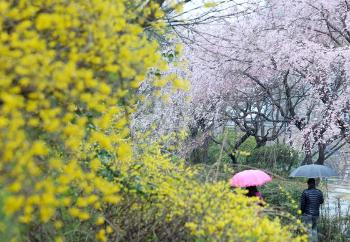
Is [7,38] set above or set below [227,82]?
below

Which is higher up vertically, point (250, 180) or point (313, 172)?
point (313, 172)

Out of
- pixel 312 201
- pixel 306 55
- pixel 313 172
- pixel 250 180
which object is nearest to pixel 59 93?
pixel 250 180

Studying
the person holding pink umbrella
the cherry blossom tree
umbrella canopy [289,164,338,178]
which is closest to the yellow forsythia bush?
the person holding pink umbrella

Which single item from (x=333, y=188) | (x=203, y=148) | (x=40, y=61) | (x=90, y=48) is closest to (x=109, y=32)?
(x=90, y=48)

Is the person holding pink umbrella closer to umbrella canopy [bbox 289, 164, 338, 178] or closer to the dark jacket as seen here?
the dark jacket

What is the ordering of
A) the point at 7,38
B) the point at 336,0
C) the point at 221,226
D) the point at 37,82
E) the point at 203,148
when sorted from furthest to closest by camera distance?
the point at 203,148 < the point at 336,0 < the point at 221,226 < the point at 7,38 < the point at 37,82

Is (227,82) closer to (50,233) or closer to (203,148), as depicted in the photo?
(203,148)

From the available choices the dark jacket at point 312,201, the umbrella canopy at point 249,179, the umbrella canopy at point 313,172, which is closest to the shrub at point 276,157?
the umbrella canopy at point 313,172

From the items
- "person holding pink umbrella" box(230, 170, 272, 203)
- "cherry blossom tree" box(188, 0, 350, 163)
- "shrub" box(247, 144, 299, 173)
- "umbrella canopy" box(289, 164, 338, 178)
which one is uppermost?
"cherry blossom tree" box(188, 0, 350, 163)

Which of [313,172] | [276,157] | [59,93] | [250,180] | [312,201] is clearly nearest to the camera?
[59,93]

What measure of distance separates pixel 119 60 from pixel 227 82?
39.6 ft

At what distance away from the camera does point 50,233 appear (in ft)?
9.57

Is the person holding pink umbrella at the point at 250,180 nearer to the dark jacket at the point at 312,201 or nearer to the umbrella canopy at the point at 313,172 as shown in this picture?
the dark jacket at the point at 312,201

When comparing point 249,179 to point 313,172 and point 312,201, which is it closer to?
point 312,201
